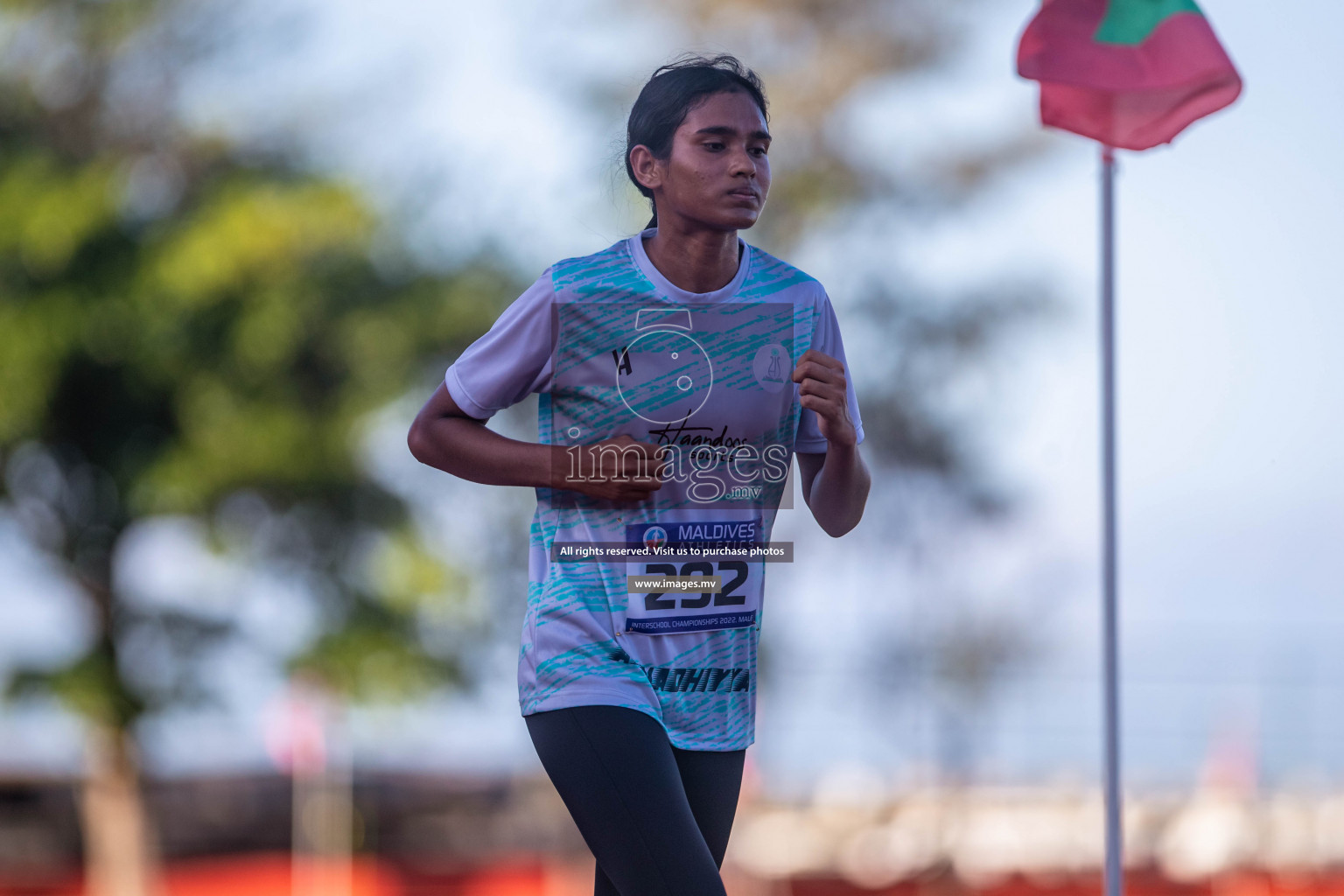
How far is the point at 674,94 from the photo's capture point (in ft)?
8.09

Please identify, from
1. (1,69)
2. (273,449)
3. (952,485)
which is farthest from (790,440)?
(952,485)

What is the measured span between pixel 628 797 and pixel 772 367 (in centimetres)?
76

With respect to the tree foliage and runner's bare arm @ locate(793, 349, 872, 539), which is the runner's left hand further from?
the tree foliage

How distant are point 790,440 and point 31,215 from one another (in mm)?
9738

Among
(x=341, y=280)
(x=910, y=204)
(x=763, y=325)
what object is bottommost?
(x=763, y=325)

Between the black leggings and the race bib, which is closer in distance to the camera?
the black leggings

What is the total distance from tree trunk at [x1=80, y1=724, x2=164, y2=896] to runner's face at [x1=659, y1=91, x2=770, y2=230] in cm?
1081

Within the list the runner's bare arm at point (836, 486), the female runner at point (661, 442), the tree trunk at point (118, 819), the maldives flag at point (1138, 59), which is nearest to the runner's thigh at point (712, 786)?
the female runner at point (661, 442)

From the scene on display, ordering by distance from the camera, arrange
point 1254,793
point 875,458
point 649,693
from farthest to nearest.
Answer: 1. point 875,458
2. point 1254,793
3. point 649,693

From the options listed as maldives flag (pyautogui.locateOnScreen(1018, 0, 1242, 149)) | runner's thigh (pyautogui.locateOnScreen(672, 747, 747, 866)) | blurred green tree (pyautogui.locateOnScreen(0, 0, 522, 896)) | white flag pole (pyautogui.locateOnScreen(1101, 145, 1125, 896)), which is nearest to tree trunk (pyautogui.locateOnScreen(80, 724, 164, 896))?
blurred green tree (pyautogui.locateOnScreen(0, 0, 522, 896))

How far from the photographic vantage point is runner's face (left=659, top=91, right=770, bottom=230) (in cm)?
239

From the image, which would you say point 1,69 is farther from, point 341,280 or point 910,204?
point 910,204

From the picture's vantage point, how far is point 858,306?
14.5 metres

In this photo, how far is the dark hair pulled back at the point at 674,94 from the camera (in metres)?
2.45
